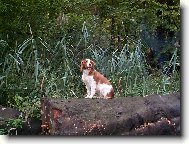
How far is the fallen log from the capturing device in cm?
276

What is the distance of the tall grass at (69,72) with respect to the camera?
2.91 metres

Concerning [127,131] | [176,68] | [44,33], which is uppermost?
[44,33]

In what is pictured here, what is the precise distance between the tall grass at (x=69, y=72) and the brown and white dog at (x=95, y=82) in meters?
0.05

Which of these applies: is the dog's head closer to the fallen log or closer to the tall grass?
the tall grass

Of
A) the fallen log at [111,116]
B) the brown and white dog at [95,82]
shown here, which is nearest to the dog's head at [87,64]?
the brown and white dog at [95,82]

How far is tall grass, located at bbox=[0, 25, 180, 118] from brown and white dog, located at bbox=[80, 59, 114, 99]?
48 mm

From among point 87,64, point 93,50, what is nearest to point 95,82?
point 87,64

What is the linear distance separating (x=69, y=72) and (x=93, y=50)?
0.16 meters

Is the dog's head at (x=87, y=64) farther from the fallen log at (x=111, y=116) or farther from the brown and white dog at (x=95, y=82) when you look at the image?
the fallen log at (x=111, y=116)

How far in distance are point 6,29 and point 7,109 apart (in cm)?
44

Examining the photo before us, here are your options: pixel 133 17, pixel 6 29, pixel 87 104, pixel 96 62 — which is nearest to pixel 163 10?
pixel 133 17

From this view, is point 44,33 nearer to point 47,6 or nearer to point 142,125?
point 47,6

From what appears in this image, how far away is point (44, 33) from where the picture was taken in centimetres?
303

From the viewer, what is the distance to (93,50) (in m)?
2.96
